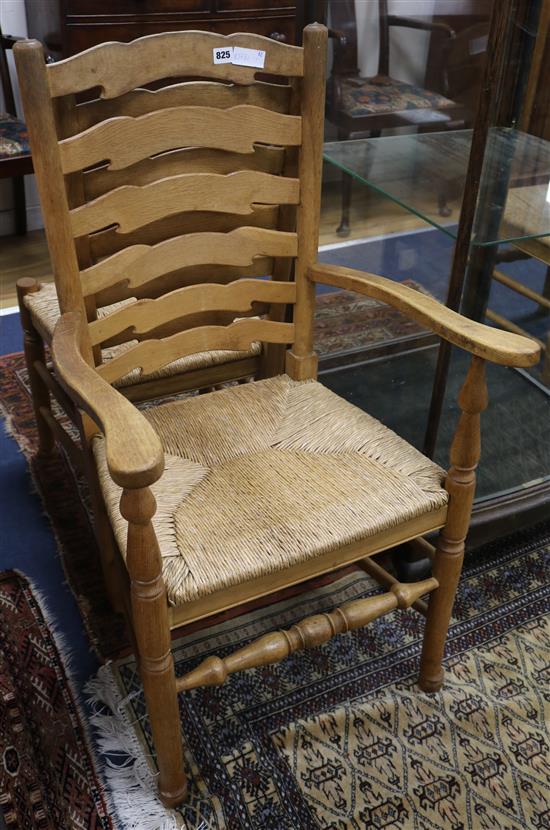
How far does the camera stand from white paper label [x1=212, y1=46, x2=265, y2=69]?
1192 millimetres

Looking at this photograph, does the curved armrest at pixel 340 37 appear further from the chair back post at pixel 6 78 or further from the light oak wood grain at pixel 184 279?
the chair back post at pixel 6 78

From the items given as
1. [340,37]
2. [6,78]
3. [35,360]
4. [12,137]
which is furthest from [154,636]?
[6,78]

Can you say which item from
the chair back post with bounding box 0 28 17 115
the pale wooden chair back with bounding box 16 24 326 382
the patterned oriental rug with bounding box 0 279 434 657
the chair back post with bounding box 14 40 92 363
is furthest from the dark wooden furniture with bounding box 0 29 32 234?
the chair back post with bounding box 14 40 92 363

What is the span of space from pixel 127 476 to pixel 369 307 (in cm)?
148

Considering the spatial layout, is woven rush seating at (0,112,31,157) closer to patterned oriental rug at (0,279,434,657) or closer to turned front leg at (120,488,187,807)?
patterned oriental rug at (0,279,434,657)

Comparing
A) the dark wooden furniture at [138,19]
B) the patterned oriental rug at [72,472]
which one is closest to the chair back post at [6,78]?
the dark wooden furniture at [138,19]

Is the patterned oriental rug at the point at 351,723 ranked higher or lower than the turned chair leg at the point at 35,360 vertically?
lower

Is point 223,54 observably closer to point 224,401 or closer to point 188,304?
point 188,304

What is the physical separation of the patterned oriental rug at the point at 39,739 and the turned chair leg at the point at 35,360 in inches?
19.4

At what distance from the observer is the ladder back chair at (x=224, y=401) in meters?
1.06

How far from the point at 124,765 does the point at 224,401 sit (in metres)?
0.63

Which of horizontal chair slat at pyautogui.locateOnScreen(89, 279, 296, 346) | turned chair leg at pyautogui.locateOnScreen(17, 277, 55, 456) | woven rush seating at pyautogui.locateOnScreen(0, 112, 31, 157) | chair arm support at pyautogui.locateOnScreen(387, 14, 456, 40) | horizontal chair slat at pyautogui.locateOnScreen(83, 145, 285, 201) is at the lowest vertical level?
turned chair leg at pyautogui.locateOnScreen(17, 277, 55, 456)

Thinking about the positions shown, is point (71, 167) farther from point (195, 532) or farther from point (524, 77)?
point (524, 77)

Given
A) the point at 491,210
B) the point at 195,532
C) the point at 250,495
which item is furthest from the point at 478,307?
the point at 195,532
